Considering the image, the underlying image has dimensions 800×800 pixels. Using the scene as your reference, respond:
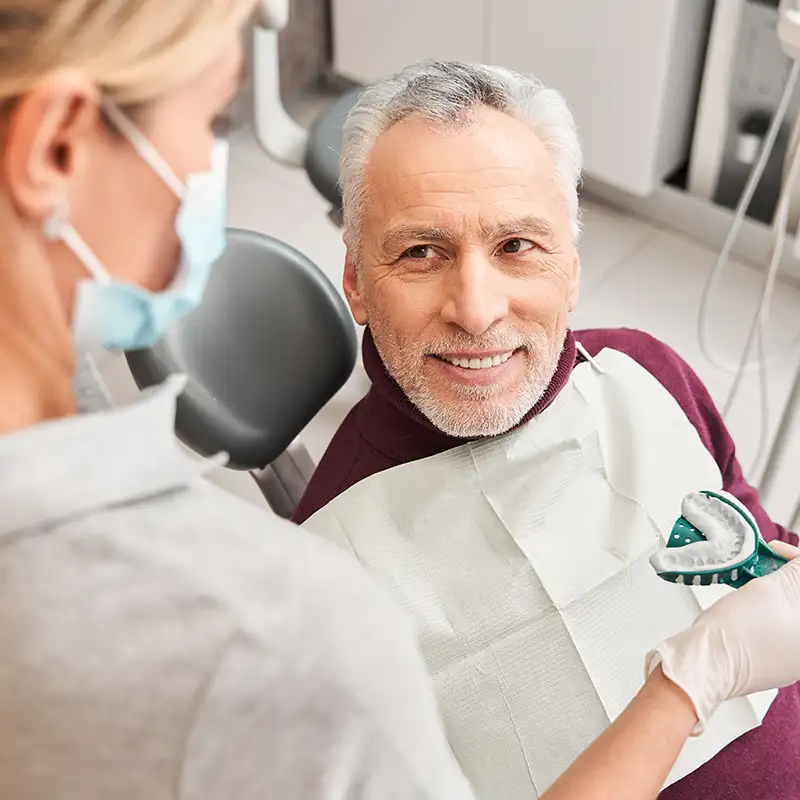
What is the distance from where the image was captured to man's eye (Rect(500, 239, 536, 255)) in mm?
1277

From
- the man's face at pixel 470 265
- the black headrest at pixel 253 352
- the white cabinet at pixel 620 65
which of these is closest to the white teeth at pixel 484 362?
the man's face at pixel 470 265

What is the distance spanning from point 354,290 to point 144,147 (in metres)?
0.76

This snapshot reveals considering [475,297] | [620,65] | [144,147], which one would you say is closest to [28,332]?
[144,147]

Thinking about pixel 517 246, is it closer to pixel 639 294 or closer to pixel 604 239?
pixel 639 294

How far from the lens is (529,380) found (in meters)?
1.29

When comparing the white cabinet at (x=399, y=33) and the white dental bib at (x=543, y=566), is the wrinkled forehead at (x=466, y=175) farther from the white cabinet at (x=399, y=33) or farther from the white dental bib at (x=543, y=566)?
the white cabinet at (x=399, y=33)

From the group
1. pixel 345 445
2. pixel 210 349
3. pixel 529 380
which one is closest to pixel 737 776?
pixel 529 380

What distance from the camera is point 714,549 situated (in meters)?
1.10

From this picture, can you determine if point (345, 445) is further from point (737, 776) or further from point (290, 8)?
point (290, 8)

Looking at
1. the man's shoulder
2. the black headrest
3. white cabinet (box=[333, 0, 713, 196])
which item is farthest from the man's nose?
white cabinet (box=[333, 0, 713, 196])

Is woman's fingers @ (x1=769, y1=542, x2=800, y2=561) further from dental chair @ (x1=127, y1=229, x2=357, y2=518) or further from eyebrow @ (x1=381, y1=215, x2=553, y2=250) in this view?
dental chair @ (x1=127, y1=229, x2=357, y2=518)

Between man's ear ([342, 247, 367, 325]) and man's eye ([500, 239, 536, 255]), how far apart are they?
0.72 ft

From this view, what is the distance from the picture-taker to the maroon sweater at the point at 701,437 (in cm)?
125

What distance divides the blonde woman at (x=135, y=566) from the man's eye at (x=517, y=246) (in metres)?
0.65
